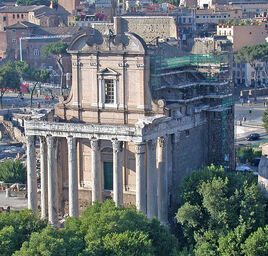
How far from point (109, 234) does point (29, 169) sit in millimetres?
12736

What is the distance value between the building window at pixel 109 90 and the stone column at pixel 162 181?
4.57 m

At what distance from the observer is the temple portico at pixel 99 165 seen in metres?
53.5

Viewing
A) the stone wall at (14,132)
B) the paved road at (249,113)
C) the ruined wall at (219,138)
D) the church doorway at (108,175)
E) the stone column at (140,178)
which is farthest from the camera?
the paved road at (249,113)

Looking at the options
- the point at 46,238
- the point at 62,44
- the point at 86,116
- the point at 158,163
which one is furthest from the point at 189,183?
the point at 62,44

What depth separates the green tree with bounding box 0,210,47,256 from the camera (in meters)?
45.7

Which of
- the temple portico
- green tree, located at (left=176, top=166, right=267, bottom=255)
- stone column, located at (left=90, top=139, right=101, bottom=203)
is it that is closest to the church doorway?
the temple portico

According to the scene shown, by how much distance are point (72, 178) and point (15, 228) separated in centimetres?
891

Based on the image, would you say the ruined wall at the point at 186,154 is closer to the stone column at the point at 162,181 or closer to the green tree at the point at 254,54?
the stone column at the point at 162,181

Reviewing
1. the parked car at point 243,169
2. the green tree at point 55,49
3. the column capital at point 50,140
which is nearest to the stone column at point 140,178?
the column capital at point 50,140

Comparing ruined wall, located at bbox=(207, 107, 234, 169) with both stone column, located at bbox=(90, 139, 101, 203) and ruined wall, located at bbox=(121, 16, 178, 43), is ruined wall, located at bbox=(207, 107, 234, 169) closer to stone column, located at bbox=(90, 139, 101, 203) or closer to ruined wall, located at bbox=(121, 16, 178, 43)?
ruined wall, located at bbox=(121, 16, 178, 43)

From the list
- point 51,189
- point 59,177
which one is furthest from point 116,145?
point 59,177

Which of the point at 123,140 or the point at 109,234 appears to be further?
the point at 123,140

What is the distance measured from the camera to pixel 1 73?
11831 centimetres

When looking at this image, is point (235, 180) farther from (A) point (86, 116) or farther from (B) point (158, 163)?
(A) point (86, 116)
